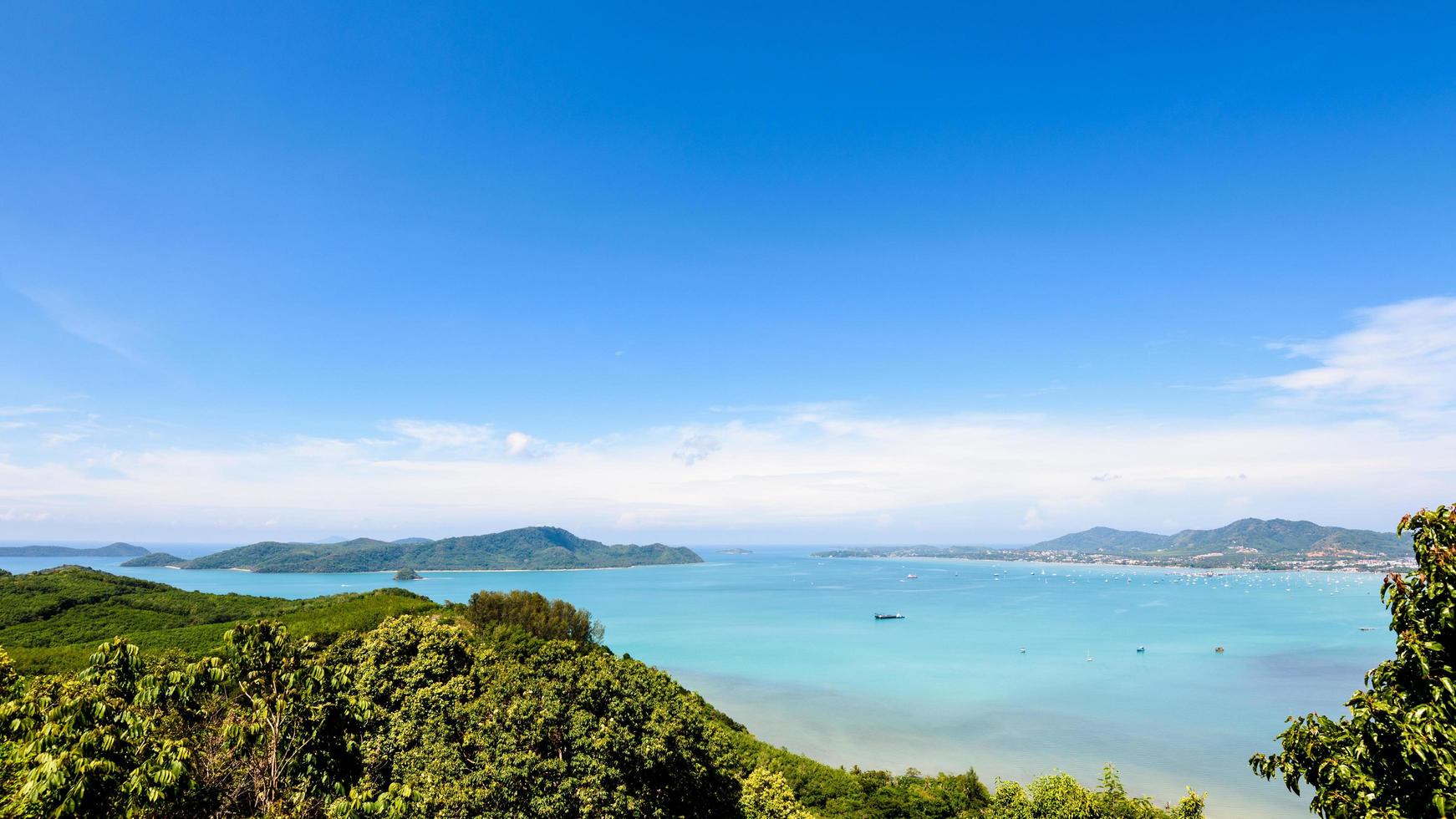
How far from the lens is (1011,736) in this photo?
52.3m

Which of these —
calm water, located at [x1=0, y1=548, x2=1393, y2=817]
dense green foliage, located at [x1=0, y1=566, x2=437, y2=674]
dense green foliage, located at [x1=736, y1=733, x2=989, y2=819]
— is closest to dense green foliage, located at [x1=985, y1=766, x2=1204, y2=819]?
dense green foliage, located at [x1=736, y1=733, x2=989, y2=819]

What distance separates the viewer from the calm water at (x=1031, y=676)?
1866 inches

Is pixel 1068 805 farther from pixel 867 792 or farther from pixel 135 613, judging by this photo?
pixel 135 613

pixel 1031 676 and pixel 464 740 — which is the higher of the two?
pixel 464 740

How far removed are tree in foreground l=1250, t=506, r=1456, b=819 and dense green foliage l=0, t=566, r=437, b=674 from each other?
39632mm

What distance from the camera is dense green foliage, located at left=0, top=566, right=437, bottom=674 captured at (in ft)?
122

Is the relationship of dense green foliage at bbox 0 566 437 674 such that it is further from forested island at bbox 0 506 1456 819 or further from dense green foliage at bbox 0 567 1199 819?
dense green foliage at bbox 0 567 1199 819

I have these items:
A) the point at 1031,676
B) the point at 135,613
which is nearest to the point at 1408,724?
the point at 135,613

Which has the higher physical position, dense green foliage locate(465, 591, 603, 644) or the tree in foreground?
the tree in foreground

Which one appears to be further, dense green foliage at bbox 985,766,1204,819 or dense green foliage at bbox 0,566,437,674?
dense green foliage at bbox 0,566,437,674

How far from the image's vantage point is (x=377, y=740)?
16.0 metres

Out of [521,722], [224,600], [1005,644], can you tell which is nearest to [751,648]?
[1005,644]

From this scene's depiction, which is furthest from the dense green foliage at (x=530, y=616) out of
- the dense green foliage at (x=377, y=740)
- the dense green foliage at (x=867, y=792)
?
the dense green foliage at (x=377, y=740)

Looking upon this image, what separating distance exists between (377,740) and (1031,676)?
7990 cm
